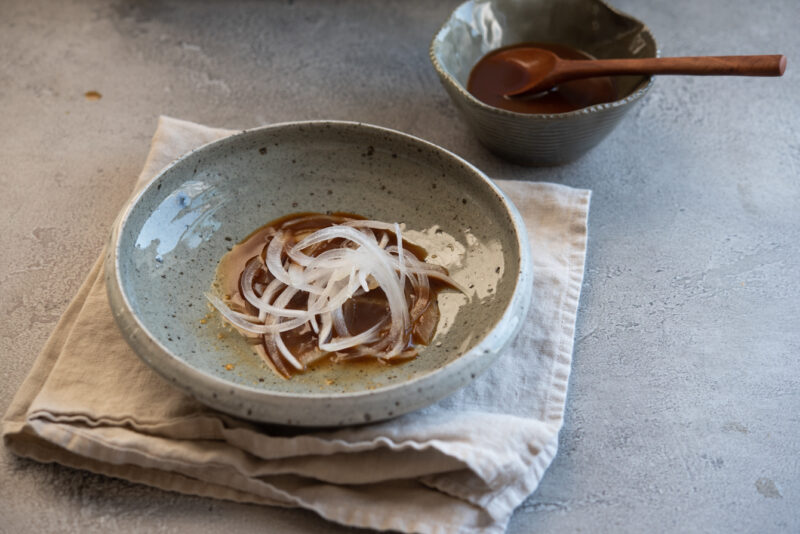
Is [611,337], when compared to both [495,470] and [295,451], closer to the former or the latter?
[495,470]

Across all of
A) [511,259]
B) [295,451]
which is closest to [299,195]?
[511,259]

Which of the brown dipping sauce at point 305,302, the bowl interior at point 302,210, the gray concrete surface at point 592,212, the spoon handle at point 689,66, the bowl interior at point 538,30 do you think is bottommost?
the gray concrete surface at point 592,212

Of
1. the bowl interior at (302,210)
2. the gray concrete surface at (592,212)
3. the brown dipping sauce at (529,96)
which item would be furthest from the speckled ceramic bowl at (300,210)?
the brown dipping sauce at (529,96)

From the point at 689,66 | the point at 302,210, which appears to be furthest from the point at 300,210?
the point at 689,66

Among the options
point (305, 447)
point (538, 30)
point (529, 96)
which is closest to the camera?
point (305, 447)

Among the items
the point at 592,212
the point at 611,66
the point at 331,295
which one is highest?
the point at 611,66

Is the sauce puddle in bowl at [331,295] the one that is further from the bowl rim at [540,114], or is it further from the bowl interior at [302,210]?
the bowl rim at [540,114]

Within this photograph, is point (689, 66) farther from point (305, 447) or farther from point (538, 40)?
point (305, 447)
